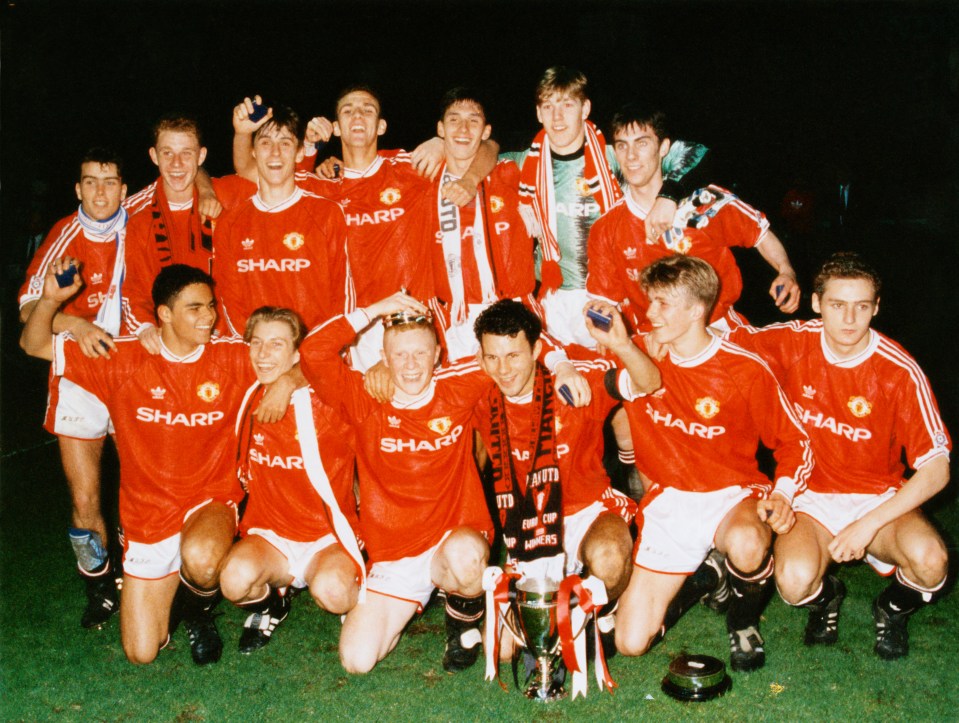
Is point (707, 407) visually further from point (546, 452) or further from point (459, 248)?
point (459, 248)

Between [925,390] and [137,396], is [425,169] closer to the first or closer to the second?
[137,396]

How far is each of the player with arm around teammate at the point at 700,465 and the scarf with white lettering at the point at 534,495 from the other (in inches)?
18.5

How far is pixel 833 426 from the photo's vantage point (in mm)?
4105

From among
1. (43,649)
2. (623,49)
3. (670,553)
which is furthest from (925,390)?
(623,49)

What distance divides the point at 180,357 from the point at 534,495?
189 centimetres

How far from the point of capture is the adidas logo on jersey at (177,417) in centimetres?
426

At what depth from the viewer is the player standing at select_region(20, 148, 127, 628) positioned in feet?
14.8

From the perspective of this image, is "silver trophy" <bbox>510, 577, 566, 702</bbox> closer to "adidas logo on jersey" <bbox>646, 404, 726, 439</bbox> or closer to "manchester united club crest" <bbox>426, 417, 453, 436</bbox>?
"manchester united club crest" <bbox>426, 417, 453, 436</bbox>

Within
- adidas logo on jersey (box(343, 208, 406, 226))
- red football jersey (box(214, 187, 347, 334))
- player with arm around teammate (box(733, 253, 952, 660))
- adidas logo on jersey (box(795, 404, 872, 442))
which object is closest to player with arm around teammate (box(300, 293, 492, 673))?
red football jersey (box(214, 187, 347, 334))

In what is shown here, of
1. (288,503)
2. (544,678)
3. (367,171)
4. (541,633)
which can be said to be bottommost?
(544,678)

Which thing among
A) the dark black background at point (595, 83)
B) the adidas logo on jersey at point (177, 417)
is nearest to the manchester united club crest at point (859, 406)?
the adidas logo on jersey at point (177, 417)

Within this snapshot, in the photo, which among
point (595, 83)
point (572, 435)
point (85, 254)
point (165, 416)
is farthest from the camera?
point (595, 83)

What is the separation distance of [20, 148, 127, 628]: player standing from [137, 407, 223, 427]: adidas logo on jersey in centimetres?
36

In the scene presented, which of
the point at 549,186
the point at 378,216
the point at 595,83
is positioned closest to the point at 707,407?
the point at 549,186
